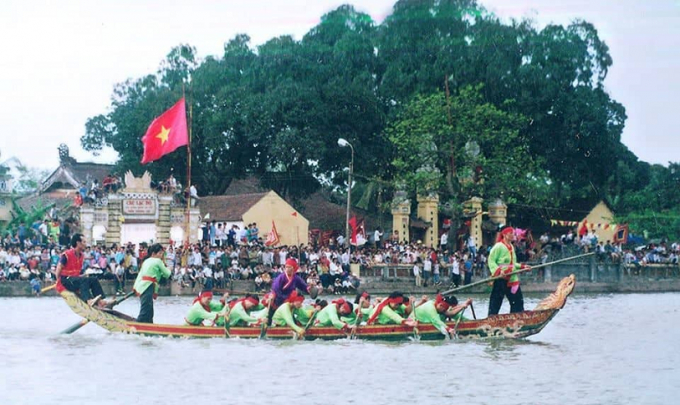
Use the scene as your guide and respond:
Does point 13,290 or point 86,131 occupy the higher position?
point 86,131

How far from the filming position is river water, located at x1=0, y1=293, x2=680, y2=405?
1769 cm

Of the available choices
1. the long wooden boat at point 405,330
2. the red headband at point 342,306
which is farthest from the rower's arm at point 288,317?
the red headband at point 342,306

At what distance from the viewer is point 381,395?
58.2 ft

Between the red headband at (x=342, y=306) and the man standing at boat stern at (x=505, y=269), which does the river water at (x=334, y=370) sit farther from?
the man standing at boat stern at (x=505, y=269)

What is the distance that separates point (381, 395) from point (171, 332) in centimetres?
629

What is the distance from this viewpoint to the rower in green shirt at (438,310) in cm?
2262

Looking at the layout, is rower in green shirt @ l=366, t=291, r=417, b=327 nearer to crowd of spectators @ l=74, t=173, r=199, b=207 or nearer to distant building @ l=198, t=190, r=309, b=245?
crowd of spectators @ l=74, t=173, r=199, b=207

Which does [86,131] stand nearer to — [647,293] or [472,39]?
[472,39]

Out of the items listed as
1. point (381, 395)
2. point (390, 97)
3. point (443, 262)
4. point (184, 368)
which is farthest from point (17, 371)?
point (390, 97)

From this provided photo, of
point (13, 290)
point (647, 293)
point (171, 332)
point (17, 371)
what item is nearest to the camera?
point (17, 371)

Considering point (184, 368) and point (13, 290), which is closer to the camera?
point (184, 368)

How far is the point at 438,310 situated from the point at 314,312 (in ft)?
7.57

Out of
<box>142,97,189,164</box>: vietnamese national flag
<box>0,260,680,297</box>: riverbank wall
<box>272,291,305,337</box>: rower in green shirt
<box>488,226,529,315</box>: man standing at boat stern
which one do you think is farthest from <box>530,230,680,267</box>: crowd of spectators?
<box>272,291,305,337</box>: rower in green shirt

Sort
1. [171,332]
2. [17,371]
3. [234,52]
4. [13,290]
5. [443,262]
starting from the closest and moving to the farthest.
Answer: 1. [17,371]
2. [171,332]
3. [13,290]
4. [443,262]
5. [234,52]
